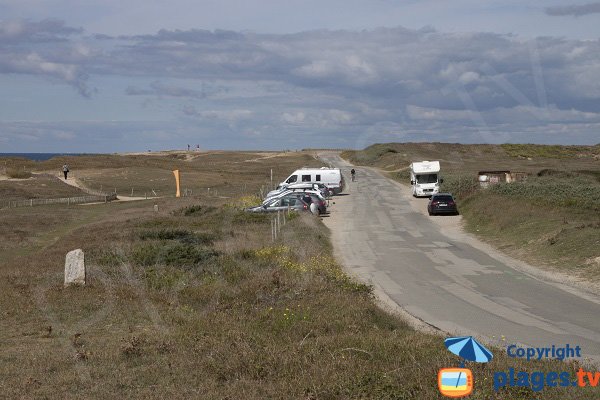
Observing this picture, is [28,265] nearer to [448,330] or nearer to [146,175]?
[448,330]

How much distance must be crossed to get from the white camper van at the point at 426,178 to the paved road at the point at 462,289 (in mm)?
17287

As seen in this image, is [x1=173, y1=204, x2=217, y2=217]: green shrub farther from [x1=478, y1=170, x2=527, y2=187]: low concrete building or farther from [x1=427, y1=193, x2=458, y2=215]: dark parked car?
[x1=478, y1=170, x2=527, y2=187]: low concrete building

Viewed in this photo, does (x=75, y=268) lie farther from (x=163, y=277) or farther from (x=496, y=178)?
(x=496, y=178)

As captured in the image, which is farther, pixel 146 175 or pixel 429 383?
pixel 146 175

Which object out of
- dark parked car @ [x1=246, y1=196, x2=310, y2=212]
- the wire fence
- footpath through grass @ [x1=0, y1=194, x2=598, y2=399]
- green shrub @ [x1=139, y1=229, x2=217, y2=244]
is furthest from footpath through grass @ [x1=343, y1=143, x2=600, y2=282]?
the wire fence

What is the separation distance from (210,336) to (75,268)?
21.8ft

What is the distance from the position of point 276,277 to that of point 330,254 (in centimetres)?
1232

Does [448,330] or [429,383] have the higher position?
[429,383]

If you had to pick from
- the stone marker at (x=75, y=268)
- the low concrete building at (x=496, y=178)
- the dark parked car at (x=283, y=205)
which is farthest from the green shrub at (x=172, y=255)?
the low concrete building at (x=496, y=178)

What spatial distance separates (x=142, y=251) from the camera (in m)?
21.0

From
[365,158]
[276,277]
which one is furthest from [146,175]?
[276,277]

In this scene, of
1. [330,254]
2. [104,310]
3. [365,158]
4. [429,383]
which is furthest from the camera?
[365,158]

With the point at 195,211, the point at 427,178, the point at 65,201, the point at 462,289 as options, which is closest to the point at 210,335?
the point at 462,289

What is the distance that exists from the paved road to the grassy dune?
2197 mm
